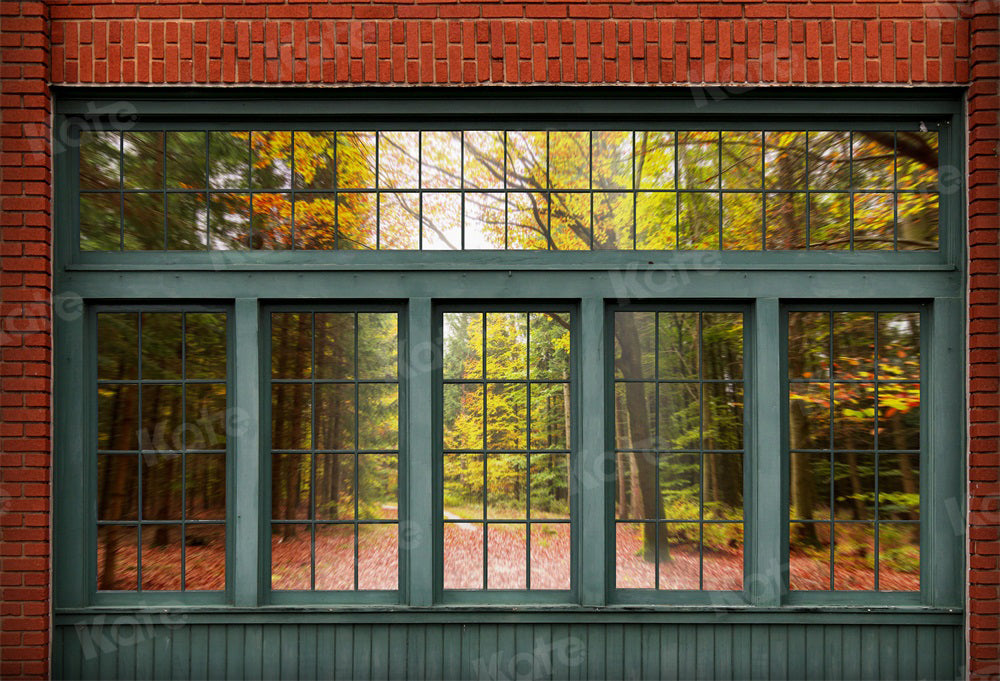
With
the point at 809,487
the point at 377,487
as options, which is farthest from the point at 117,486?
the point at 809,487

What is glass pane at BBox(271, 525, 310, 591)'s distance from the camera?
126 inches

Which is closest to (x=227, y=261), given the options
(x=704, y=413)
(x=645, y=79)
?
(x=645, y=79)

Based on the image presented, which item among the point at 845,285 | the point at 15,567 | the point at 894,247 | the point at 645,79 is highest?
the point at 645,79

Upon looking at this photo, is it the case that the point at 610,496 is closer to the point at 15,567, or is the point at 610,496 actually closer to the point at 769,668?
the point at 769,668

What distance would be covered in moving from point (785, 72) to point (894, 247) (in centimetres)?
130

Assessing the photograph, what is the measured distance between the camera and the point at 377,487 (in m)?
3.22

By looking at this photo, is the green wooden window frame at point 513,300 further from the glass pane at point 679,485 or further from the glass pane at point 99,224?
the glass pane at point 679,485

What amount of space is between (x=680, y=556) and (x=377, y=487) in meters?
1.97

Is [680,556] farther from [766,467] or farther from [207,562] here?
[207,562]

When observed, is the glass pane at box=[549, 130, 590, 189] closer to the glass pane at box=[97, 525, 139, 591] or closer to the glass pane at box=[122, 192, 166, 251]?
the glass pane at box=[122, 192, 166, 251]

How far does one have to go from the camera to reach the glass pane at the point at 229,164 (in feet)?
10.7

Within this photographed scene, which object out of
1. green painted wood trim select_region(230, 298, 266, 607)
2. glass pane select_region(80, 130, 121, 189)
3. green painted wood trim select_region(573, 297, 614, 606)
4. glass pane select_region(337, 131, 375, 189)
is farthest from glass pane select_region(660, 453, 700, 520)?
glass pane select_region(80, 130, 121, 189)

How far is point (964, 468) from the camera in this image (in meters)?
3.09

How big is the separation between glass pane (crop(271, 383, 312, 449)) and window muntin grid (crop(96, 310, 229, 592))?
0.31m
